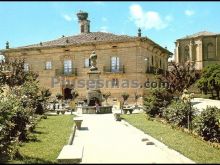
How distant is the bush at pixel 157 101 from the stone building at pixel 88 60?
1563 cm

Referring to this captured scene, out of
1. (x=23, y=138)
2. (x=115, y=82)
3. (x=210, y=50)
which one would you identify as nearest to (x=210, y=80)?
(x=115, y=82)

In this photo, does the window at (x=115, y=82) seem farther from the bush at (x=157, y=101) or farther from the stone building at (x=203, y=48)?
the stone building at (x=203, y=48)

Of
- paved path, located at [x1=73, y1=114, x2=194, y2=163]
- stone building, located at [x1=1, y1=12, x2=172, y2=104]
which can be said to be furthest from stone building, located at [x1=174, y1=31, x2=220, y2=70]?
paved path, located at [x1=73, y1=114, x2=194, y2=163]

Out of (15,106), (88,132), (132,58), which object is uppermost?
(132,58)

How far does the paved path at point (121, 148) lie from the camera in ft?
29.6

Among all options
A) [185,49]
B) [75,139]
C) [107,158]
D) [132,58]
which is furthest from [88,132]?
[185,49]

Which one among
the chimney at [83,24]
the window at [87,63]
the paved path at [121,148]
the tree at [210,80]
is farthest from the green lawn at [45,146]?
the tree at [210,80]

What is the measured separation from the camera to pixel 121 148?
10828 mm

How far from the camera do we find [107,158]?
9234 mm

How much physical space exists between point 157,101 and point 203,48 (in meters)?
40.5

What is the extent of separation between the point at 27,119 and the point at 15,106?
41.5 inches

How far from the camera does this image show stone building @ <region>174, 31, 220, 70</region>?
195ft

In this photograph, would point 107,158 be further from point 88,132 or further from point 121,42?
point 121,42

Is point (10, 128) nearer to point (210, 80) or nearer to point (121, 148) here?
point (121, 148)
